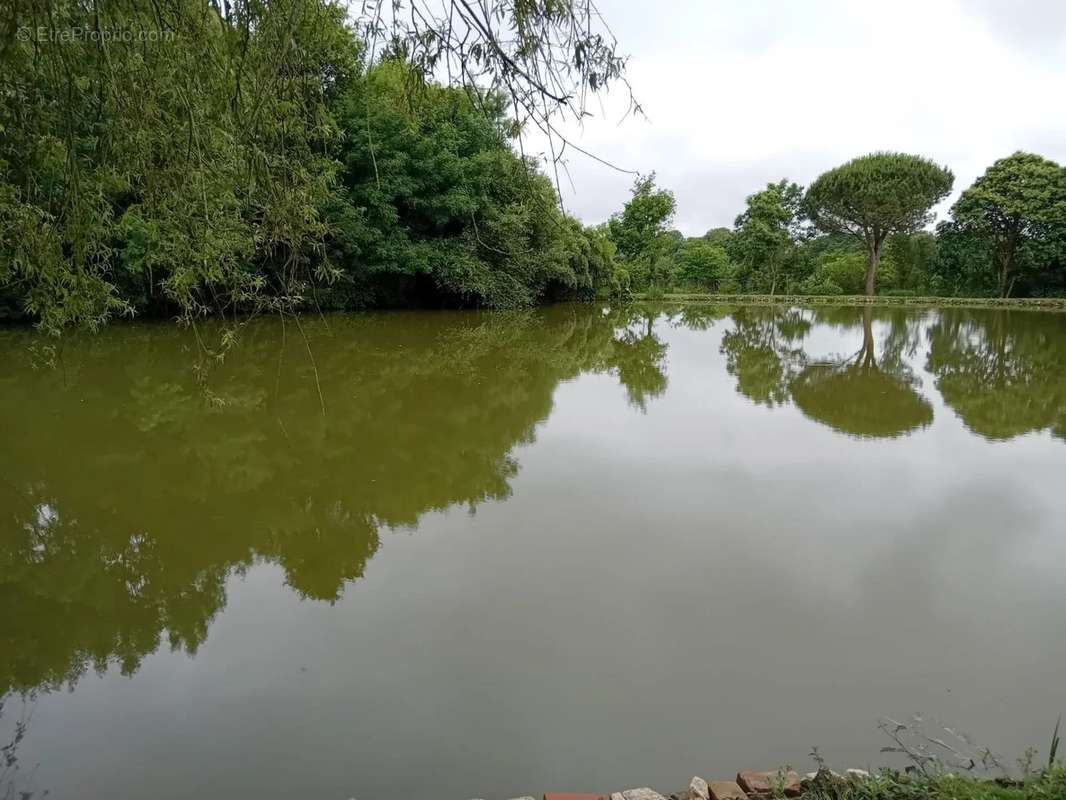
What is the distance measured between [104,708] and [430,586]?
1298mm

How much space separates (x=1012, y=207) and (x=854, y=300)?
6.49 meters

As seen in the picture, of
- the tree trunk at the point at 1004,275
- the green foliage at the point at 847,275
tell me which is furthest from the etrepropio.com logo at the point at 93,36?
the green foliage at the point at 847,275

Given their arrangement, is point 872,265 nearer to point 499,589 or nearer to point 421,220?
point 421,220

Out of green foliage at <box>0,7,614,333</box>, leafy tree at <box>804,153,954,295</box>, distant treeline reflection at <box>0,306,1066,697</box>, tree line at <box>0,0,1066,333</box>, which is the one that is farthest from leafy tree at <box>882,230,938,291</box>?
green foliage at <box>0,7,614,333</box>

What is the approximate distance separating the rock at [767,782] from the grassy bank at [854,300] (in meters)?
28.8

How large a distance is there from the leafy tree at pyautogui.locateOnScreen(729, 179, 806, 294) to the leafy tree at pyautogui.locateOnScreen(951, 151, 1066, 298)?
7.05m

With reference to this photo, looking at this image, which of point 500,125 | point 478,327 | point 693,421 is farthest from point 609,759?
point 478,327

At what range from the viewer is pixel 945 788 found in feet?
5.43

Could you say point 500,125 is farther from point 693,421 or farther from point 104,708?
point 693,421

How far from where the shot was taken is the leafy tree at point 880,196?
28.6 meters

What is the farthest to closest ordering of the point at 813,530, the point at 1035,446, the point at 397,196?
the point at 397,196, the point at 1035,446, the point at 813,530

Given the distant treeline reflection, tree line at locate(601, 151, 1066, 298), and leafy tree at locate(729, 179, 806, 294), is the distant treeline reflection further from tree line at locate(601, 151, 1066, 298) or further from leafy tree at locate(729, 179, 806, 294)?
leafy tree at locate(729, 179, 806, 294)

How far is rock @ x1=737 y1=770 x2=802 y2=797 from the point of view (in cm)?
176

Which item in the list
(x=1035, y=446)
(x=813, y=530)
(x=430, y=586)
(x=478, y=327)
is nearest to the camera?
(x=430, y=586)
